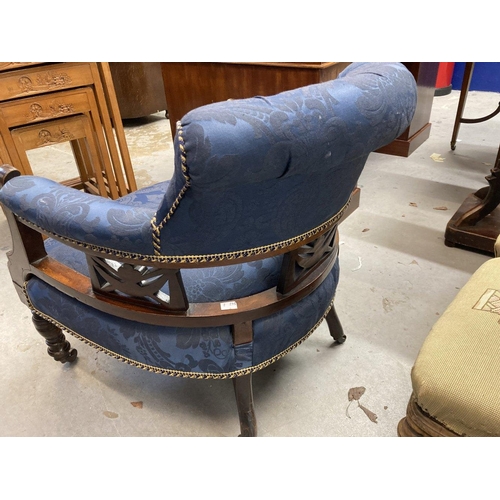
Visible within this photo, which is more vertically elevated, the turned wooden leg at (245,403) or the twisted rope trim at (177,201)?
the twisted rope trim at (177,201)

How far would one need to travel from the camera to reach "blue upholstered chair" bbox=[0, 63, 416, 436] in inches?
24.3

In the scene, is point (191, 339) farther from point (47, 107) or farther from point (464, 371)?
point (47, 107)

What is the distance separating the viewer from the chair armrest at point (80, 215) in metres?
0.79

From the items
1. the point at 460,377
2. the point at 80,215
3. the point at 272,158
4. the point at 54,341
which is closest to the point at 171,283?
the point at 80,215

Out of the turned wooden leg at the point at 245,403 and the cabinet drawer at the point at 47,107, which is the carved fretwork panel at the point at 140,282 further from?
the cabinet drawer at the point at 47,107

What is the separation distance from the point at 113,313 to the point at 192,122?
0.58m

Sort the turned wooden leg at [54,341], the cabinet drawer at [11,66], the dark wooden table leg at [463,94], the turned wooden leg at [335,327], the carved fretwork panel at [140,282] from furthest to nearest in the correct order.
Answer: the dark wooden table leg at [463,94], the cabinet drawer at [11,66], the turned wooden leg at [335,327], the turned wooden leg at [54,341], the carved fretwork panel at [140,282]

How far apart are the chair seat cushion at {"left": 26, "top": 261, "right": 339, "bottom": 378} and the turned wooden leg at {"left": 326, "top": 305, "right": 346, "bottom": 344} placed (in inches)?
12.5

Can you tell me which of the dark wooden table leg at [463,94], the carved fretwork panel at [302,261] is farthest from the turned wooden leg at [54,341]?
the dark wooden table leg at [463,94]

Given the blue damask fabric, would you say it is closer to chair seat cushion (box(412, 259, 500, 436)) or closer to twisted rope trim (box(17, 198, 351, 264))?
twisted rope trim (box(17, 198, 351, 264))

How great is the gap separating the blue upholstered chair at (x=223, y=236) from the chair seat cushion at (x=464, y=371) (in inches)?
A: 12.8

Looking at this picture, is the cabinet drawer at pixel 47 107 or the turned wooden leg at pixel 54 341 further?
the cabinet drawer at pixel 47 107

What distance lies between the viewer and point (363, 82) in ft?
2.38

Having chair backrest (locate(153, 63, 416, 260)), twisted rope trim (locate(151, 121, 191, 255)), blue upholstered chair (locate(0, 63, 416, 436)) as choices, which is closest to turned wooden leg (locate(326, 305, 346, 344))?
blue upholstered chair (locate(0, 63, 416, 436))
